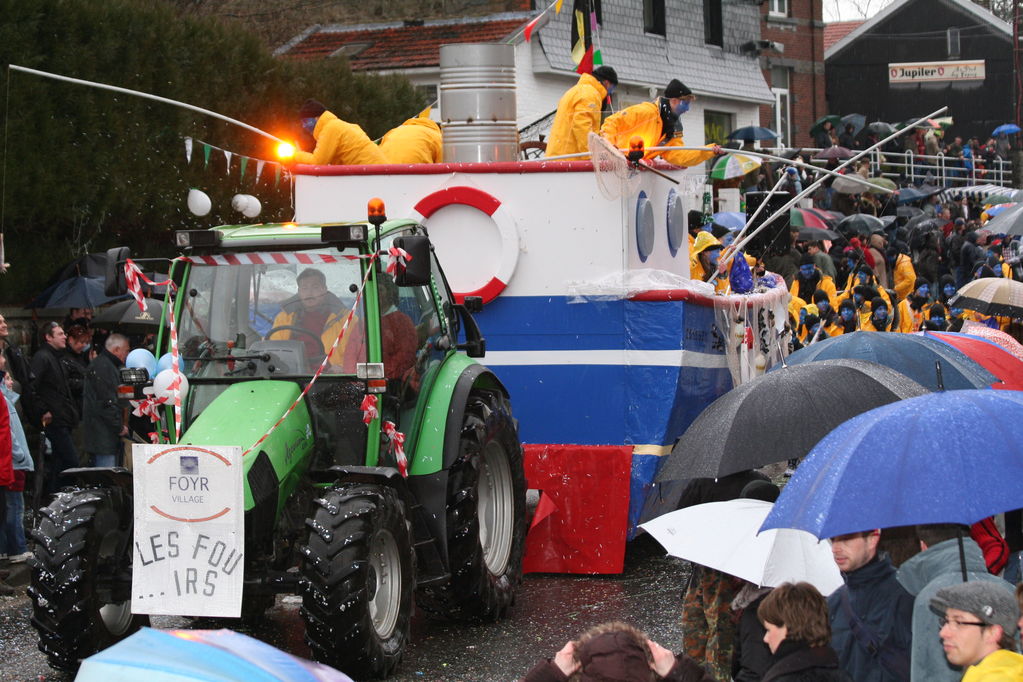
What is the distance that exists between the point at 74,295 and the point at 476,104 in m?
4.47

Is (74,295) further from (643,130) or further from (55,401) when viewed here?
(643,130)

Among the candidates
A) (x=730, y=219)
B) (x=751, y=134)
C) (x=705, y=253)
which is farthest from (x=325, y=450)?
(x=751, y=134)

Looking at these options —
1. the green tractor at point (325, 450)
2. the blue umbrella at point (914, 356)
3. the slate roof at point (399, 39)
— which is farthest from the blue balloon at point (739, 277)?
the slate roof at point (399, 39)

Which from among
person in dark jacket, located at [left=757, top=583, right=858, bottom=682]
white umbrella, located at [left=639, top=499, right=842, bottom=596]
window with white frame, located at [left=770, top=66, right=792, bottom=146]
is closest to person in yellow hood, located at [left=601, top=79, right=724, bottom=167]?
white umbrella, located at [left=639, top=499, right=842, bottom=596]

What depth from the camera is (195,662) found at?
9.56 ft

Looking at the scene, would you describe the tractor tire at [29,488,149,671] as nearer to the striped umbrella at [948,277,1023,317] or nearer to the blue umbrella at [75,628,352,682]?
the blue umbrella at [75,628,352,682]

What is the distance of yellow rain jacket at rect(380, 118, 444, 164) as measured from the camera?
36.6 ft

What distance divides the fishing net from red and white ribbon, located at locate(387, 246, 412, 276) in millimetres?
2519

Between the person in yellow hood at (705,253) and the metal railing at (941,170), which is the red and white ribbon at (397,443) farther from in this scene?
the metal railing at (941,170)

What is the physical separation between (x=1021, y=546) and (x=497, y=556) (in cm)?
356

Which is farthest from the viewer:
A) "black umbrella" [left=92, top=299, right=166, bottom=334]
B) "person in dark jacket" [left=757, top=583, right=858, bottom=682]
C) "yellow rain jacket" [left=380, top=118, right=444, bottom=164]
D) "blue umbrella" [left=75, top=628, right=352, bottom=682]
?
"black umbrella" [left=92, top=299, right=166, bottom=334]

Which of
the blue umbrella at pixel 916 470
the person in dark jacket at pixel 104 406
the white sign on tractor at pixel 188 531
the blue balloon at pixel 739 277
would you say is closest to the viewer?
the blue umbrella at pixel 916 470

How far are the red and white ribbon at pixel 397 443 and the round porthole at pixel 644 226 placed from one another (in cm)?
294

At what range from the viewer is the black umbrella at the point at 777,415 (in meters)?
6.49
